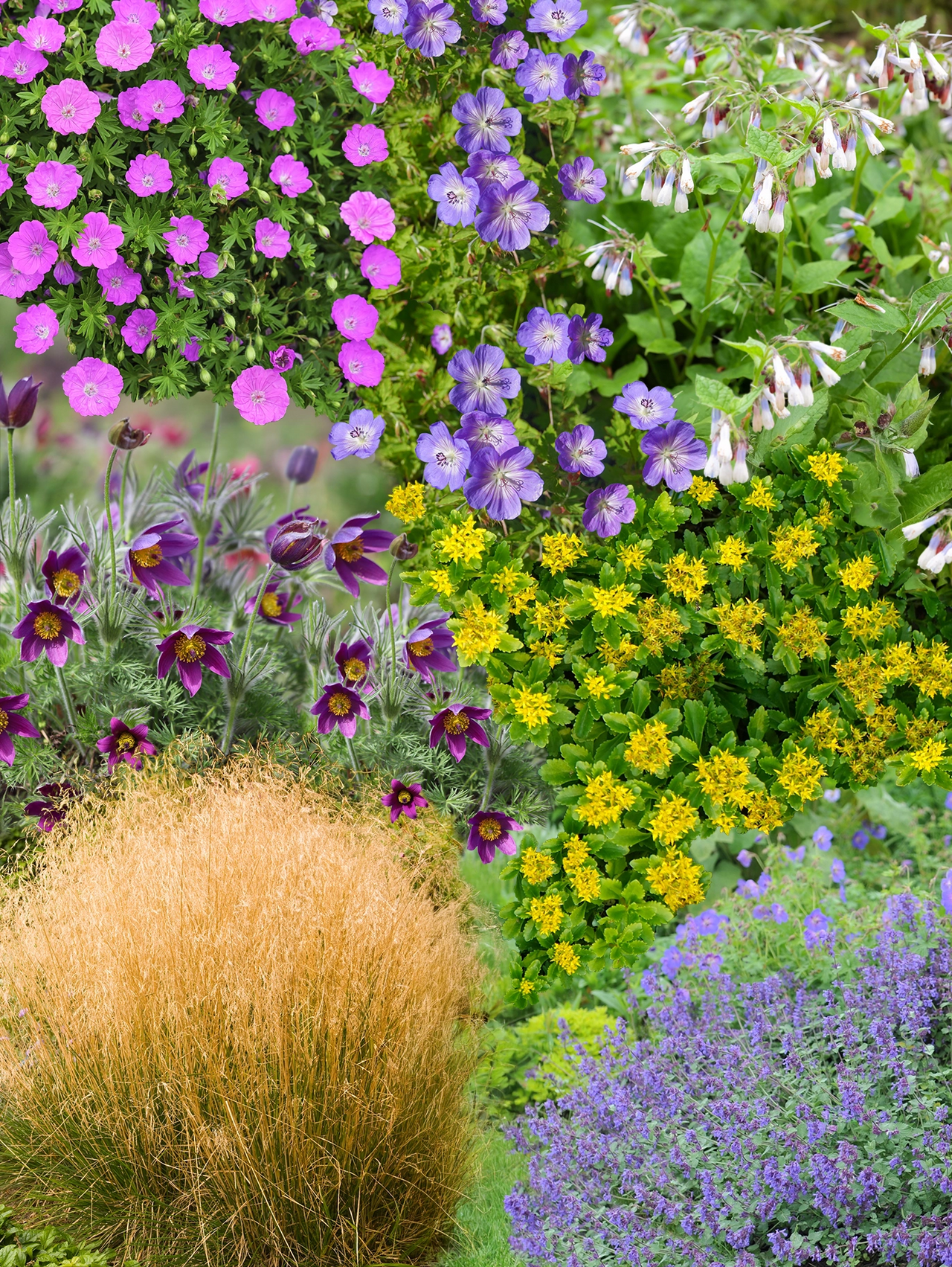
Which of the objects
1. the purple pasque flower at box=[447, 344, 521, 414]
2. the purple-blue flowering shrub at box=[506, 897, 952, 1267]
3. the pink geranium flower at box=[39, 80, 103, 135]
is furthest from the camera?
the purple pasque flower at box=[447, 344, 521, 414]

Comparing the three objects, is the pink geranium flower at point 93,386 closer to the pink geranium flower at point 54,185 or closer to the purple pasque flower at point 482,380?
the pink geranium flower at point 54,185

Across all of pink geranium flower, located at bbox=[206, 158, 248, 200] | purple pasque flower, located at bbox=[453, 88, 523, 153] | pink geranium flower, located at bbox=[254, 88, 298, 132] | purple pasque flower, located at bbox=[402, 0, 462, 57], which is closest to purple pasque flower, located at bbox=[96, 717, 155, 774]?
pink geranium flower, located at bbox=[206, 158, 248, 200]

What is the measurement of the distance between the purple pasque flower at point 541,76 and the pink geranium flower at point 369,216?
508mm

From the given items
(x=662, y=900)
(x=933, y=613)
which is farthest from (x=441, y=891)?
(x=933, y=613)

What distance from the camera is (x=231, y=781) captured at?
307cm

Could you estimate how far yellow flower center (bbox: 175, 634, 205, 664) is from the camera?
331cm

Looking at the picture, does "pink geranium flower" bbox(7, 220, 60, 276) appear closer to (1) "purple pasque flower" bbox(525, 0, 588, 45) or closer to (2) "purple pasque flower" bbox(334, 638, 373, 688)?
(2) "purple pasque flower" bbox(334, 638, 373, 688)

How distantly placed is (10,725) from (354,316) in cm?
153

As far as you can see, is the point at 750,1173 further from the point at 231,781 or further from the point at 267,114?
the point at 267,114

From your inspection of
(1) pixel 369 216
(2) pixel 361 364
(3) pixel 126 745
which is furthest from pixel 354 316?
(3) pixel 126 745

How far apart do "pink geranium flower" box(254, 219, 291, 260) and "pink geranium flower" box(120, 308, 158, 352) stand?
36 cm

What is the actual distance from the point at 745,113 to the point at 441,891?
242 cm

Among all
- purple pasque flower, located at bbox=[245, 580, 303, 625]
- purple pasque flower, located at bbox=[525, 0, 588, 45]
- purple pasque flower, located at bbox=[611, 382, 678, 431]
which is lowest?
purple pasque flower, located at bbox=[245, 580, 303, 625]

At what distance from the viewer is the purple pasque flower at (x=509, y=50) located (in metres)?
3.30
